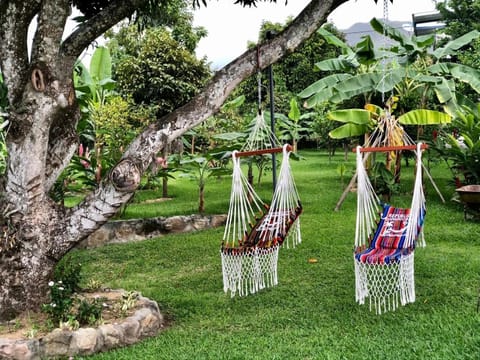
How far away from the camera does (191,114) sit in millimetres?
2986

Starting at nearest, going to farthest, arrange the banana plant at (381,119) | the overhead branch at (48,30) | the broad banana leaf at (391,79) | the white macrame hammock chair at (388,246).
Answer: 1. the overhead branch at (48,30)
2. the white macrame hammock chair at (388,246)
3. the banana plant at (381,119)
4. the broad banana leaf at (391,79)

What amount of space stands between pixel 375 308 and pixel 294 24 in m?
1.66

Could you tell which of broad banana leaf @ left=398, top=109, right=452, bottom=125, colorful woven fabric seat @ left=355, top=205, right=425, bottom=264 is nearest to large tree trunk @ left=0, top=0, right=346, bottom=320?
colorful woven fabric seat @ left=355, top=205, right=425, bottom=264

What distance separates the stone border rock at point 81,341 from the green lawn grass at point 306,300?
3.0 inches

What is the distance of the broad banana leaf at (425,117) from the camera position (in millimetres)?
5629

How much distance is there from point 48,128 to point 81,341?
1.10 m

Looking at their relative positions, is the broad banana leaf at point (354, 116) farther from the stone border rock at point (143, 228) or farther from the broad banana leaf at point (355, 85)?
the stone border rock at point (143, 228)

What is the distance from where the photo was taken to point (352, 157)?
12305 millimetres

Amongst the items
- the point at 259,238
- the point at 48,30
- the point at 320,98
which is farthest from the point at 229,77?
the point at 320,98

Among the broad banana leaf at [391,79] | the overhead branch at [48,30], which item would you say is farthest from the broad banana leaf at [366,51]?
the overhead branch at [48,30]

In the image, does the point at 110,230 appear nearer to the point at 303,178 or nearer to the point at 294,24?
the point at 294,24

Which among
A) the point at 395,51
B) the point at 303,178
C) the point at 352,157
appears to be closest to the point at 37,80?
the point at 395,51

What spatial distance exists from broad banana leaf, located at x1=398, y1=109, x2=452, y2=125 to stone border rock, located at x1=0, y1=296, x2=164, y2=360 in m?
3.83

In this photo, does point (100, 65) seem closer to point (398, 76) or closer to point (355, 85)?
point (355, 85)
